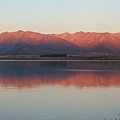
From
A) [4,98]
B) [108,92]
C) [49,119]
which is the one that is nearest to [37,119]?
[49,119]

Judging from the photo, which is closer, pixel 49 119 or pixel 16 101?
pixel 49 119

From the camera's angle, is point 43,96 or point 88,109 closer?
point 88,109

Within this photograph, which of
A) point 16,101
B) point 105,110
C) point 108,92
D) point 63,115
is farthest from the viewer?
point 108,92

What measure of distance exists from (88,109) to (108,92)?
31.2ft

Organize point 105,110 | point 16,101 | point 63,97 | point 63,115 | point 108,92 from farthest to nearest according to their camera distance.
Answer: point 108,92 < point 63,97 < point 16,101 < point 105,110 < point 63,115

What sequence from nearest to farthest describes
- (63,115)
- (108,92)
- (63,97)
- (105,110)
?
(63,115) < (105,110) < (63,97) < (108,92)

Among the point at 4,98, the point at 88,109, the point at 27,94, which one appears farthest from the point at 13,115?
the point at 27,94

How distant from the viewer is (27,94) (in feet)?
104

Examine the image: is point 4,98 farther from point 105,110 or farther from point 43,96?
point 105,110

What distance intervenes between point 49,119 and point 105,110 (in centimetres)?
463

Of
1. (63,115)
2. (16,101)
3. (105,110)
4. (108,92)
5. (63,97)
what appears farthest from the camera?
(108,92)

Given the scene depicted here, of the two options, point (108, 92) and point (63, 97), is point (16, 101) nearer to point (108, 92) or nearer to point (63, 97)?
point (63, 97)

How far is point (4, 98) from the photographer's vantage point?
1152 inches

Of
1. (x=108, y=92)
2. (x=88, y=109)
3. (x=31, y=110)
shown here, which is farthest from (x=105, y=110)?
(x=108, y=92)
